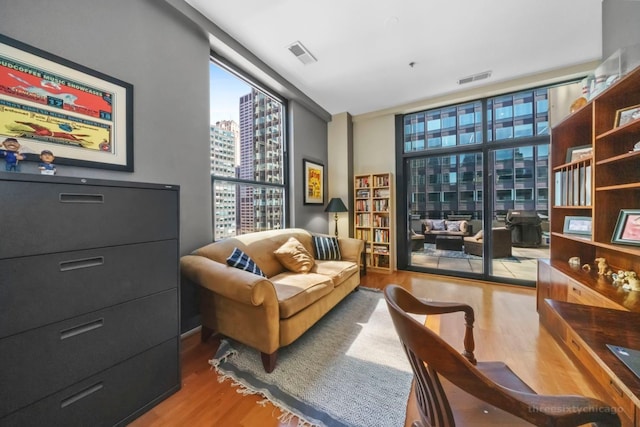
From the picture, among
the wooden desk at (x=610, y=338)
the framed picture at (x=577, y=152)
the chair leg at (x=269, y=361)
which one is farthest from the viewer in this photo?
the framed picture at (x=577, y=152)

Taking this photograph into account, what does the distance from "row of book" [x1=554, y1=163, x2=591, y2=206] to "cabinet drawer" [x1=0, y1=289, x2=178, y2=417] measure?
121 inches

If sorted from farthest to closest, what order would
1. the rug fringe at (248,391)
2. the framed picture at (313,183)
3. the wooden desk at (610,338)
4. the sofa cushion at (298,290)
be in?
1. the framed picture at (313,183)
2. the sofa cushion at (298,290)
3. the rug fringe at (248,391)
4. the wooden desk at (610,338)

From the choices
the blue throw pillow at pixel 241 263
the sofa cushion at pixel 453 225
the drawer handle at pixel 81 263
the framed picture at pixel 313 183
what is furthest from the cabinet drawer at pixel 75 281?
the sofa cushion at pixel 453 225

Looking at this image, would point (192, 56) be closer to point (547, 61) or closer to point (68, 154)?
point (68, 154)

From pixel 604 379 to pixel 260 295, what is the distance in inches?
79.6

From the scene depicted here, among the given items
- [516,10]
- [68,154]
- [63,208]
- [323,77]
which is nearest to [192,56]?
[68,154]

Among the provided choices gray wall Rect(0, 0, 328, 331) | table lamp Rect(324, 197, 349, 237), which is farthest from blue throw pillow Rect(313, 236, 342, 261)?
gray wall Rect(0, 0, 328, 331)

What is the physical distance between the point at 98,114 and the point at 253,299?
5.29ft

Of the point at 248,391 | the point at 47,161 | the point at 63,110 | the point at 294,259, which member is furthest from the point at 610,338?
the point at 63,110

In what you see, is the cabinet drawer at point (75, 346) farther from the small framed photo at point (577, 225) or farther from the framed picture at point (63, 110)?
the small framed photo at point (577, 225)

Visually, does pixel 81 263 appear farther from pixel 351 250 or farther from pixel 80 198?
pixel 351 250

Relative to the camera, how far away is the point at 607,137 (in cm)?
162

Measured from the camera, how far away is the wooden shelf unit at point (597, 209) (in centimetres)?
135

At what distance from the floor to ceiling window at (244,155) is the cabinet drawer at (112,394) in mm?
1325
